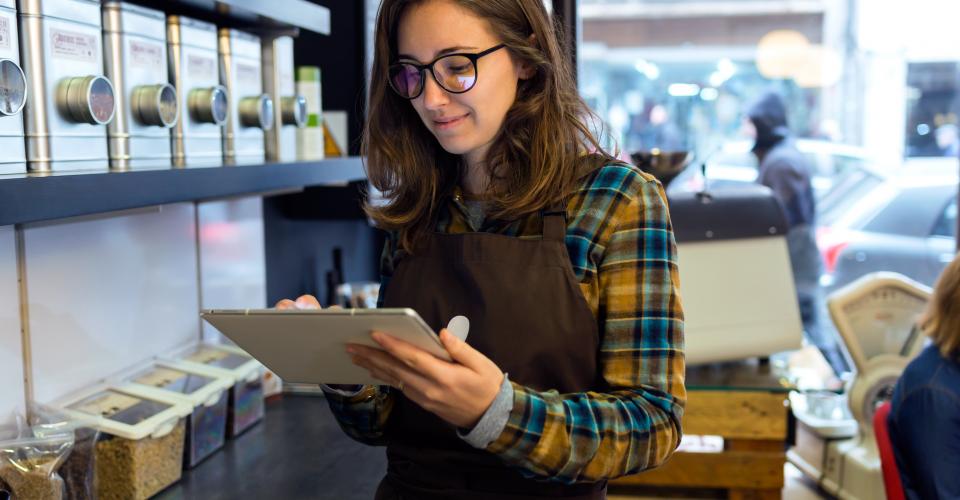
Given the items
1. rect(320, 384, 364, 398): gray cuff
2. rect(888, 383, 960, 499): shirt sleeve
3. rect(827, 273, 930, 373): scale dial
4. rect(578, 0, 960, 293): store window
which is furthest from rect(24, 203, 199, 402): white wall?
rect(578, 0, 960, 293): store window

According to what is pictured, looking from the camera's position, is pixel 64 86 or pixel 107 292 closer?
pixel 64 86

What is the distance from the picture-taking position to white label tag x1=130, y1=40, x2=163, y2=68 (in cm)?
165

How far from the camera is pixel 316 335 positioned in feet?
3.92

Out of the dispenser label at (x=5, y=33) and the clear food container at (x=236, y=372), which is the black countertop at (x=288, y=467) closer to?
the clear food container at (x=236, y=372)

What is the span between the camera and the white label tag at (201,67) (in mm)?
1836

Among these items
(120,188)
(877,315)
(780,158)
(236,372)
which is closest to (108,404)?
(236,372)

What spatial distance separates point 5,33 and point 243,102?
2.25 feet

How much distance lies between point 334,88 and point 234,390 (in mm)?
1105

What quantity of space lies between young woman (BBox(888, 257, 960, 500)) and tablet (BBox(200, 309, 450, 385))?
155 centimetres

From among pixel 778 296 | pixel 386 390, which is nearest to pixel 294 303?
pixel 386 390

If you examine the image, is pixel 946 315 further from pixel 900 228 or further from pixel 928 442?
pixel 900 228

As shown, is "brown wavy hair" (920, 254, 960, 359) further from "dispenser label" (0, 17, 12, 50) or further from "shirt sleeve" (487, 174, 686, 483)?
"dispenser label" (0, 17, 12, 50)

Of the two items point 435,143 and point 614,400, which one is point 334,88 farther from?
point 614,400

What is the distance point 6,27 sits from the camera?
1.36 m
